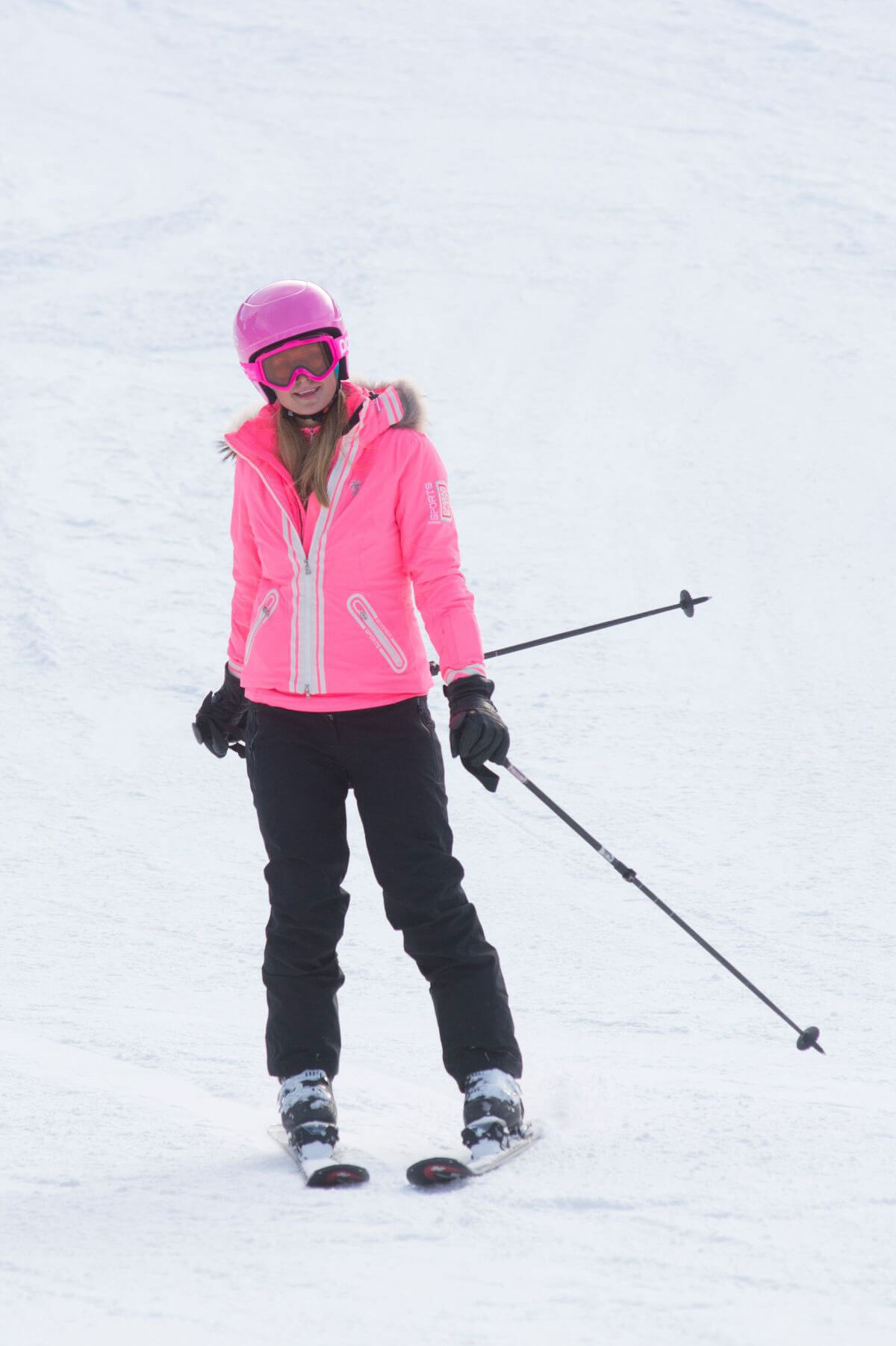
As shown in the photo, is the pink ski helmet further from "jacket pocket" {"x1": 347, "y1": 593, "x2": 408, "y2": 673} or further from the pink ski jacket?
"jacket pocket" {"x1": 347, "y1": 593, "x2": 408, "y2": 673}

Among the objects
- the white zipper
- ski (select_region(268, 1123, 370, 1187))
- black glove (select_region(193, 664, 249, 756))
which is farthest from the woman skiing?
black glove (select_region(193, 664, 249, 756))

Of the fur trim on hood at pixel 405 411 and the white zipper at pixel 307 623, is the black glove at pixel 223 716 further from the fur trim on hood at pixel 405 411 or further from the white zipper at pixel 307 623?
the fur trim on hood at pixel 405 411

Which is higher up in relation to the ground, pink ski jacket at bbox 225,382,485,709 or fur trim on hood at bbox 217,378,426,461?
fur trim on hood at bbox 217,378,426,461

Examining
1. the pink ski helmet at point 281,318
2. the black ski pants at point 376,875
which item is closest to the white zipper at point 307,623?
the black ski pants at point 376,875

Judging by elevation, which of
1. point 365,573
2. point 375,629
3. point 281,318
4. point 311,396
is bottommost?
point 375,629

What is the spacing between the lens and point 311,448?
287 cm

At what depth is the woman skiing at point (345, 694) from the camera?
2822 millimetres

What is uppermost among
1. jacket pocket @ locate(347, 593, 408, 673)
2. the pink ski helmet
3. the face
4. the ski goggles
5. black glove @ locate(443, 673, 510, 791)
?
the pink ski helmet

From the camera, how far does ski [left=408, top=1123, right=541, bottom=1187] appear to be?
2549mm

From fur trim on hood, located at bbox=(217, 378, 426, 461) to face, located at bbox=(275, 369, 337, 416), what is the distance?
0.09 m

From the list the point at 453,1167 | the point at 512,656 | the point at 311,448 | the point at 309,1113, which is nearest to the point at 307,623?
the point at 311,448

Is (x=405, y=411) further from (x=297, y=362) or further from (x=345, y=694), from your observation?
(x=345, y=694)

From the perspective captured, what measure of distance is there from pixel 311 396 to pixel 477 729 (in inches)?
31.4

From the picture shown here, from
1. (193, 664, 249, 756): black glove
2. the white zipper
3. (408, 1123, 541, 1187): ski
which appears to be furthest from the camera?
(193, 664, 249, 756): black glove
